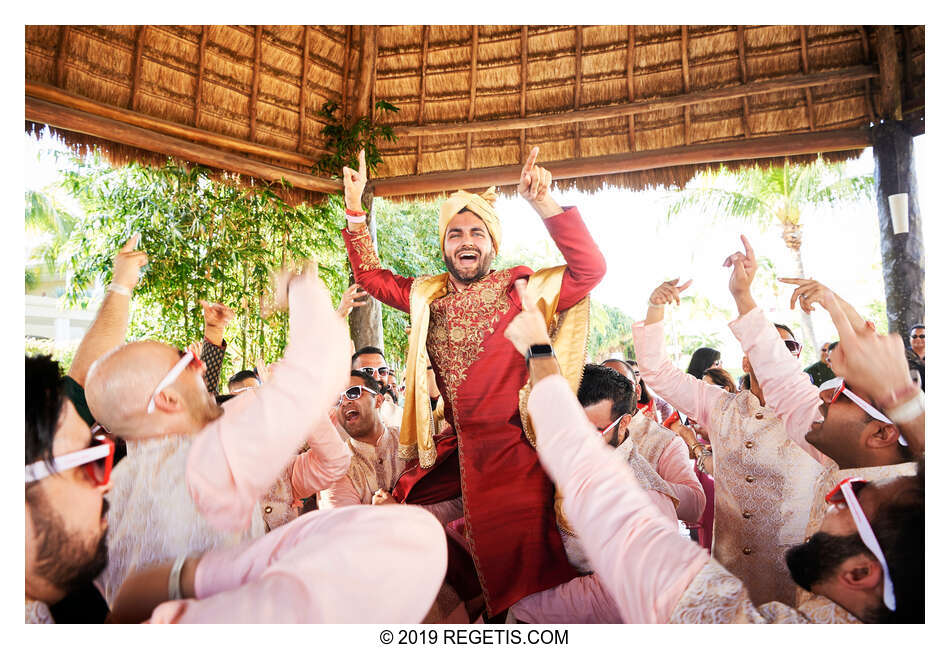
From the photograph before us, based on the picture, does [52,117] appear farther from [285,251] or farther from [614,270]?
[614,270]

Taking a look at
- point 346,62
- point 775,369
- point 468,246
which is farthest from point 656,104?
point 346,62

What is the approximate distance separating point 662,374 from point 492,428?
2.62ft

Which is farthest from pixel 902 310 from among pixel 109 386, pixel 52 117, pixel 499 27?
pixel 52 117

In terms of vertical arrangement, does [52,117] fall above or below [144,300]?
above

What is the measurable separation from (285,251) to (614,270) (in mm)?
1990

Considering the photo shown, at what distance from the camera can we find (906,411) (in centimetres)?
222

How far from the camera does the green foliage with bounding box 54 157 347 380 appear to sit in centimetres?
342

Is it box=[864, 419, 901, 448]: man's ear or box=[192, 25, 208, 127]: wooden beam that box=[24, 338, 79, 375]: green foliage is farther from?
box=[864, 419, 901, 448]: man's ear

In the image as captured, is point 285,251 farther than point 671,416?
No

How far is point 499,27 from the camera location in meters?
4.40

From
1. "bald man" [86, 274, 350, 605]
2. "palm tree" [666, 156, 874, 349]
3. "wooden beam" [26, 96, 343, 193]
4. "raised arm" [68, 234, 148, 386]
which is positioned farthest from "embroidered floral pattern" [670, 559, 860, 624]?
"palm tree" [666, 156, 874, 349]

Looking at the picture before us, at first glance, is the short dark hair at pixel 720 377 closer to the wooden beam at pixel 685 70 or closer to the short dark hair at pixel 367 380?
the wooden beam at pixel 685 70

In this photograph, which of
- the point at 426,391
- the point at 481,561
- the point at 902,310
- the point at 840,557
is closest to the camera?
the point at 840,557

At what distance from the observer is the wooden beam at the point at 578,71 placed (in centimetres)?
412
